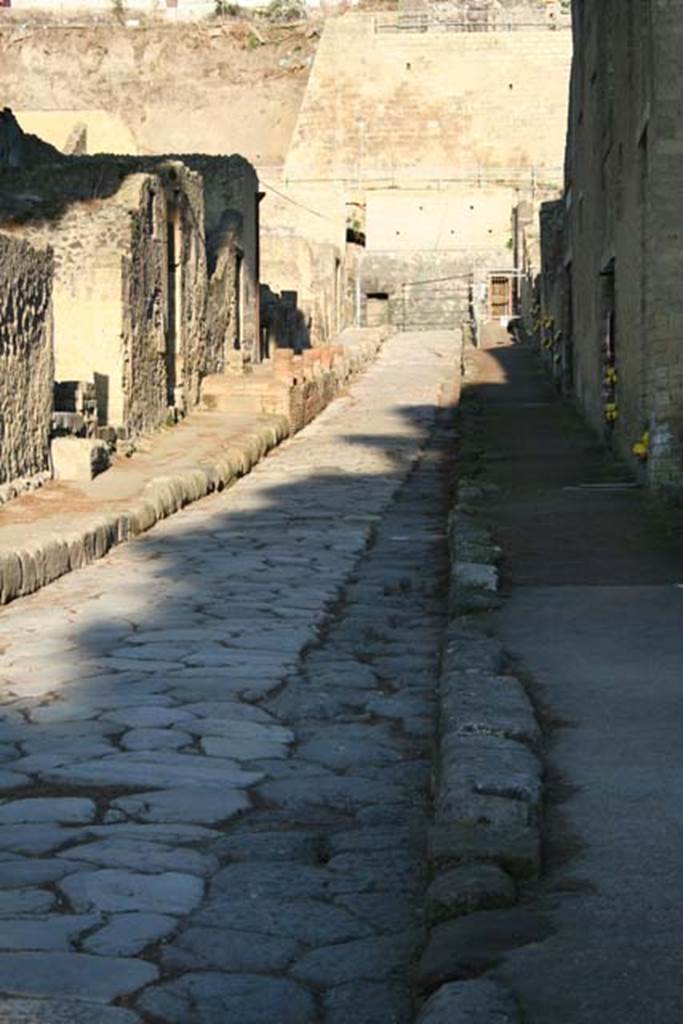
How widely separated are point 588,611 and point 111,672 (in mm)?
2152

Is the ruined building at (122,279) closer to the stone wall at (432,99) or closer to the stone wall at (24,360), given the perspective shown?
the stone wall at (24,360)

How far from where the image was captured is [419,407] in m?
24.4

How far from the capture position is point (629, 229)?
13.9 meters

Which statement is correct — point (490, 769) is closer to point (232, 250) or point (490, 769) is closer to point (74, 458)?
point (74, 458)

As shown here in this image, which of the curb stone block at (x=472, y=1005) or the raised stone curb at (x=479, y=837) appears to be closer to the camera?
the curb stone block at (x=472, y=1005)

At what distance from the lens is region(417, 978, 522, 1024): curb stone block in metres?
2.81

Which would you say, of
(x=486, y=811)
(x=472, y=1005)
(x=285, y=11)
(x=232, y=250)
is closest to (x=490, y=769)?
(x=486, y=811)

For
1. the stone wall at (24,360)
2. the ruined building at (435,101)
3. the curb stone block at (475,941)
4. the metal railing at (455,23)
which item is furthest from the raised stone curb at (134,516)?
the metal railing at (455,23)

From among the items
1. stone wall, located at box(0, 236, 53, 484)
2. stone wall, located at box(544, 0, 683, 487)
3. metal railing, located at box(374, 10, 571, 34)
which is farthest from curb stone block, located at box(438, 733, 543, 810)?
metal railing, located at box(374, 10, 571, 34)

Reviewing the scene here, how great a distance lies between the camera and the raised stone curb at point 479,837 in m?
3.03

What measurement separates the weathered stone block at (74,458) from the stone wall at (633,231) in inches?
179

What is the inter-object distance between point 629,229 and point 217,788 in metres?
9.87

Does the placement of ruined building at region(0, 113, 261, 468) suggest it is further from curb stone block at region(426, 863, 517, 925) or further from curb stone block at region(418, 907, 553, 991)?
curb stone block at region(418, 907, 553, 991)

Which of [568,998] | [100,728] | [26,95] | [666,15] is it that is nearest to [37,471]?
[666,15]
